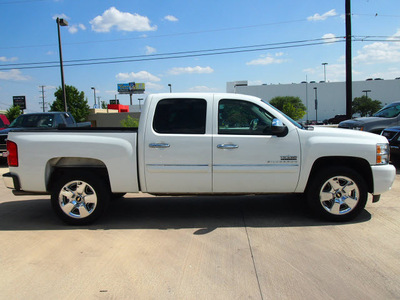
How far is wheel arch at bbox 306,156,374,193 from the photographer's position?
15.8 ft

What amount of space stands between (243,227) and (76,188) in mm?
2537

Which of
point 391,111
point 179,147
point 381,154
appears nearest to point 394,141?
point 391,111

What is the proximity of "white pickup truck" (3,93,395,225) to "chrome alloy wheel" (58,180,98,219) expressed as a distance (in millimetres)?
14

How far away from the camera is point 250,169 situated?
15.3 ft

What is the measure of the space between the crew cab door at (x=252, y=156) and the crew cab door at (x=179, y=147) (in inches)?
6.4

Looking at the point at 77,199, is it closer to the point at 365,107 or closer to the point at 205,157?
the point at 205,157

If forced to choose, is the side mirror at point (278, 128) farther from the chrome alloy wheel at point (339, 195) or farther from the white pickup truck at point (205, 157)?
the chrome alloy wheel at point (339, 195)

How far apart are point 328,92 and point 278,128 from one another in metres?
95.8

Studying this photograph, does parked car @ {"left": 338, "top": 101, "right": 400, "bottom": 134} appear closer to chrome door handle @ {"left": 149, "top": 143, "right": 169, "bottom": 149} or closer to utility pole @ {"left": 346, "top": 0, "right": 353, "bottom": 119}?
utility pole @ {"left": 346, "top": 0, "right": 353, "bottom": 119}

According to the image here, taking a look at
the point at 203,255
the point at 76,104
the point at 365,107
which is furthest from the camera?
the point at 365,107

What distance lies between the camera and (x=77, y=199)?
4.85m

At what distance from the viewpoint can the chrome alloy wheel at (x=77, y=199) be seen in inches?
190

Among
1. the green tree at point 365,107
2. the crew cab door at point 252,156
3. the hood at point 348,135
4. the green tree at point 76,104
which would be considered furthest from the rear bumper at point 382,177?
the green tree at point 365,107

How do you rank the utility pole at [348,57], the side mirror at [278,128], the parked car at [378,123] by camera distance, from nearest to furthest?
the side mirror at [278,128] → the parked car at [378,123] → the utility pole at [348,57]
